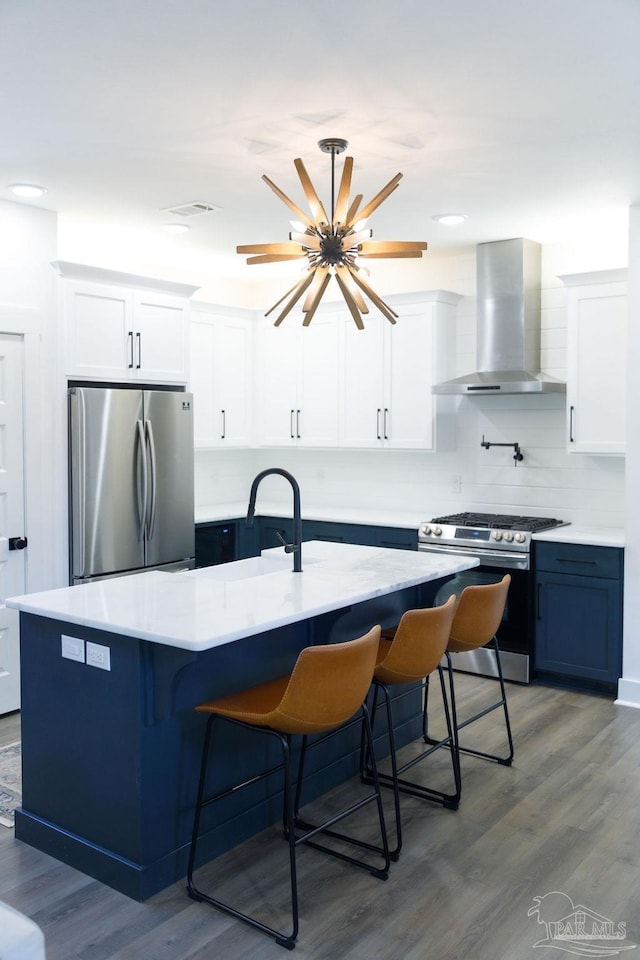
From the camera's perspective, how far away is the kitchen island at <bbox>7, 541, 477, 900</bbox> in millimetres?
2693

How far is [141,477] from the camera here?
16.4ft

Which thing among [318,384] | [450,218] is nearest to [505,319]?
[450,218]

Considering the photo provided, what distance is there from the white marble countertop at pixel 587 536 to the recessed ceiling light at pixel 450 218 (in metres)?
1.89

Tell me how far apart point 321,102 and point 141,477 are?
8.39ft

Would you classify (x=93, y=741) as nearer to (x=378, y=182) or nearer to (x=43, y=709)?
(x=43, y=709)

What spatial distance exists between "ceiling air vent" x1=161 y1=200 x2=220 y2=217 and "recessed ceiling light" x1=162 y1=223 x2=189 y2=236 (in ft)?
0.87

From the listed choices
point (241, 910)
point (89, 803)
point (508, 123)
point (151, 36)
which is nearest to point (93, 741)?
point (89, 803)

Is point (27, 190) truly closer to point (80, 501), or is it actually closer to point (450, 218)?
point (80, 501)

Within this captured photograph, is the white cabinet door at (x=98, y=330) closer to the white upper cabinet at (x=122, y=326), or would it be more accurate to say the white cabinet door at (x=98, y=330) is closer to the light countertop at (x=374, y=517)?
the white upper cabinet at (x=122, y=326)

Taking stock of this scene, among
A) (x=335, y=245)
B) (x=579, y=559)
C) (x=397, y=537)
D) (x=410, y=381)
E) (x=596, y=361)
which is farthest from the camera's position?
(x=410, y=381)

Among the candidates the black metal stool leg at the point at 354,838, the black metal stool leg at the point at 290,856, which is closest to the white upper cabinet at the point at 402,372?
the black metal stool leg at the point at 354,838

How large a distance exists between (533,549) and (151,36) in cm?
345

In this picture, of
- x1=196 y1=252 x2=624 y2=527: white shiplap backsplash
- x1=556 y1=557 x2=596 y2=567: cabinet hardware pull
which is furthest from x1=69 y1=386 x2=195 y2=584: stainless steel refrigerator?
x1=556 y1=557 x2=596 y2=567: cabinet hardware pull

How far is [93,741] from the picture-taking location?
9.33ft
